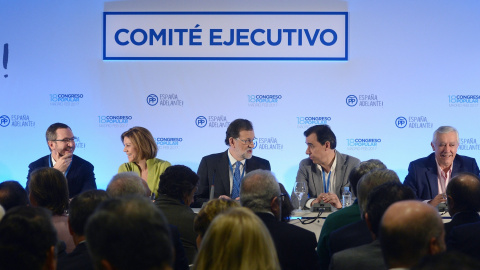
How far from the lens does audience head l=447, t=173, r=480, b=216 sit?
3.25 m

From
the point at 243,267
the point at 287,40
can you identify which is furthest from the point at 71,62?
the point at 243,267

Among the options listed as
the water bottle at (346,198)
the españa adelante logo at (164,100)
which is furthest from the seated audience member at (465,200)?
the españa adelante logo at (164,100)

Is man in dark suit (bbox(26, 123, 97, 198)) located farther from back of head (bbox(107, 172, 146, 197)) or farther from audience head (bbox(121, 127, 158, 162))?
back of head (bbox(107, 172, 146, 197))

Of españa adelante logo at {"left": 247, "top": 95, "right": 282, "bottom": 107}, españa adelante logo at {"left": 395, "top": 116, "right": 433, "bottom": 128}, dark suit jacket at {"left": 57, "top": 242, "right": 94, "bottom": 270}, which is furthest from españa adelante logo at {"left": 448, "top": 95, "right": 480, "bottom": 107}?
dark suit jacket at {"left": 57, "top": 242, "right": 94, "bottom": 270}

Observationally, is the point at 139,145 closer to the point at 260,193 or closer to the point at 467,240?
the point at 260,193

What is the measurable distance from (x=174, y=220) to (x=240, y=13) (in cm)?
410

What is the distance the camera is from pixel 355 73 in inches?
282

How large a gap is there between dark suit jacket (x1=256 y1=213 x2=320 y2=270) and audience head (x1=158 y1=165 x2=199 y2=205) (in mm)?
827

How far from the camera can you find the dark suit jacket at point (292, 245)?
10.1 ft

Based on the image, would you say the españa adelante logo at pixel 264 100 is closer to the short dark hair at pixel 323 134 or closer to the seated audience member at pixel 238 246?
the short dark hair at pixel 323 134

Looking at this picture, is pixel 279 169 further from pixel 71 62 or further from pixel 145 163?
pixel 71 62

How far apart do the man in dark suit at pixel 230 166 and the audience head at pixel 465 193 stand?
266cm

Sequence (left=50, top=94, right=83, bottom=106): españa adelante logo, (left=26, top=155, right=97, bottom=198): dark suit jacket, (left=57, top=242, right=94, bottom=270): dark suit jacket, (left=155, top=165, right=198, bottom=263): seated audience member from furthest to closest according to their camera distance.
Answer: (left=50, top=94, right=83, bottom=106): españa adelante logo < (left=26, top=155, right=97, bottom=198): dark suit jacket < (left=155, top=165, right=198, bottom=263): seated audience member < (left=57, top=242, right=94, bottom=270): dark suit jacket

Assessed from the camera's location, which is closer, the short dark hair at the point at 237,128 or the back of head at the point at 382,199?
the back of head at the point at 382,199
